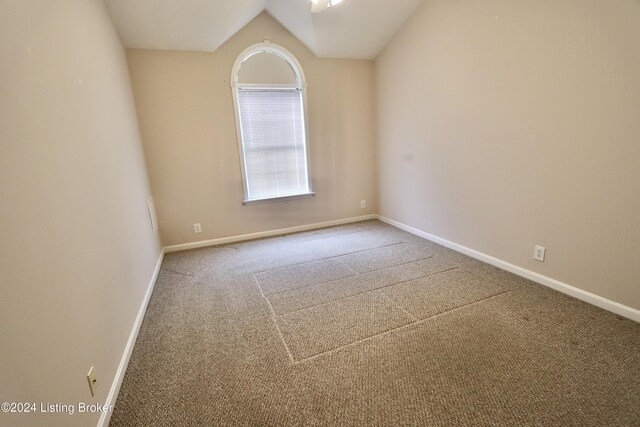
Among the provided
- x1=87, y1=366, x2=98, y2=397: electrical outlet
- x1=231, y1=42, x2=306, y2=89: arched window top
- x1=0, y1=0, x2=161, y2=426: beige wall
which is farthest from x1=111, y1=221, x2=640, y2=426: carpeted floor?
x1=231, y1=42, x2=306, y2=89: arched window top

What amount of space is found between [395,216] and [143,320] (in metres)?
3.18

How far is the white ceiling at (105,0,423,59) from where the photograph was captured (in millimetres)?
2604

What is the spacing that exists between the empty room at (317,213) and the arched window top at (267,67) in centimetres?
3

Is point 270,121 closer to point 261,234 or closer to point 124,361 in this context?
point 261,234

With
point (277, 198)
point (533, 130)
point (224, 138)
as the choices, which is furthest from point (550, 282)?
point (224, 138)

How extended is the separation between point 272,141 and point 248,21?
1.35m

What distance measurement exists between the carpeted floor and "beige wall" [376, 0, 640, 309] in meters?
0.39

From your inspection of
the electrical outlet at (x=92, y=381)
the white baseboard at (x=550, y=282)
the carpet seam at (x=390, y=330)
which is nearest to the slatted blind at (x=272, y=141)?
the white baseboard at (x=550, y=282)

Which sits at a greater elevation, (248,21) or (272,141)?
(248,21)

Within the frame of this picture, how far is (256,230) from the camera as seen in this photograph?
389cm

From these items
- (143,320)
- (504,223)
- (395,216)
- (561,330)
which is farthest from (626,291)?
(143,320)

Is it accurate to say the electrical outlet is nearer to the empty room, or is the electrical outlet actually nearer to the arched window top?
the empty room

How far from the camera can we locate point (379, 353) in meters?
1.68

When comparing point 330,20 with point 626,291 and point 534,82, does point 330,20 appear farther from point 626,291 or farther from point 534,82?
point 626,291
